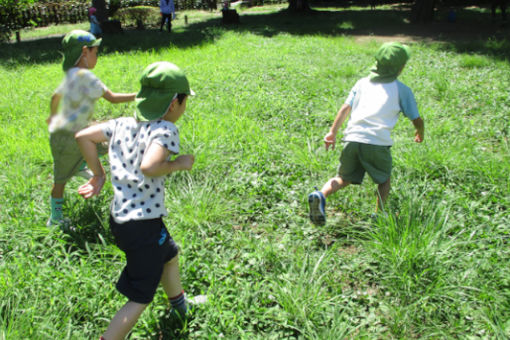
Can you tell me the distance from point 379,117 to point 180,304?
6.21 ft

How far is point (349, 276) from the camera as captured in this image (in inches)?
98.3

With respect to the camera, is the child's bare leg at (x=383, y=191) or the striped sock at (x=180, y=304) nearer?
the striped sock at (x=180, y=304)

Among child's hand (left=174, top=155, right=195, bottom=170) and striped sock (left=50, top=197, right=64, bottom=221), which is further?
striped sock (left=50, top=197, right=64, bottom=221)

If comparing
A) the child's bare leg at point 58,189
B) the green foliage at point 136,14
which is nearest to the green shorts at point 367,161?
the child's bare leg at point 58,189

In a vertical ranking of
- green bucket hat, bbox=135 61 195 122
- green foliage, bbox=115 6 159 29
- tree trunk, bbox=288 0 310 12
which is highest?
tree trunk, bbox=288 0 310 12

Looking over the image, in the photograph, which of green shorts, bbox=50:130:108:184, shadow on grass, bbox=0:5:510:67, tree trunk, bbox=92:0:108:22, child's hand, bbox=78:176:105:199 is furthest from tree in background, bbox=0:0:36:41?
child's hand, bbox=78:176:105:199

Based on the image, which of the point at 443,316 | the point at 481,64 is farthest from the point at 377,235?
the point at 481,64

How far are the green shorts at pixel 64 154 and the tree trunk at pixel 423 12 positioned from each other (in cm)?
1581

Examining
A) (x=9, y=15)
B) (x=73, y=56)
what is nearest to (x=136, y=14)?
(x=9, y=15)

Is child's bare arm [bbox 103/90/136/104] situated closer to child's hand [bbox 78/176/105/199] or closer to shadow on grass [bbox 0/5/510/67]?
child's hand [bbox 78/176/105/199]

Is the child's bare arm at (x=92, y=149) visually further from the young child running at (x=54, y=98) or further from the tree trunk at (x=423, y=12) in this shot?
the tree trunk at (x=423, y=12)

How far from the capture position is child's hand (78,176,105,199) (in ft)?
6.48

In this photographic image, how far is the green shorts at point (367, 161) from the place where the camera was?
275 cm

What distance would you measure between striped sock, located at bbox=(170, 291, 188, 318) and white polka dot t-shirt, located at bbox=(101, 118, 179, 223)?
59 cm
